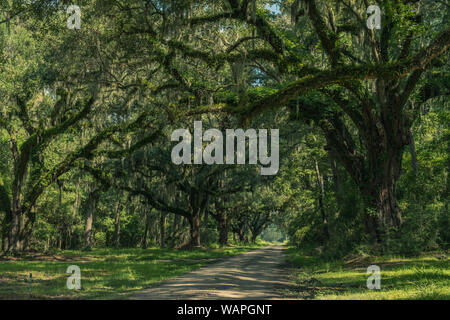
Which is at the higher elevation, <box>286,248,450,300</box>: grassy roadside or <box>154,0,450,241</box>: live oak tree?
<box>154,0,450,241</box>: live oak tree

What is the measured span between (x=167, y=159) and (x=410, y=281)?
21.5m

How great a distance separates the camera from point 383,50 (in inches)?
567

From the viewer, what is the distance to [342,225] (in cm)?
1930

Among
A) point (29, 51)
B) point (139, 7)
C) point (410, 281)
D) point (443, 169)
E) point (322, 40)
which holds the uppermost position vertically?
point (29, 51)

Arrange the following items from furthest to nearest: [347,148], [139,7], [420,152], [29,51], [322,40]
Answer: [420,152] → [29,51] → [347,148] → [139,7] → [322,40]

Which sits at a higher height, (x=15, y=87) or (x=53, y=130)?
(x=15, y=87)

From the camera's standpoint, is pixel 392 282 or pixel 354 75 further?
pixel 354 75

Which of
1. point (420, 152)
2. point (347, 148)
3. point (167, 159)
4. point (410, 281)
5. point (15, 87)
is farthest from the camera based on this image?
point (167, 159)

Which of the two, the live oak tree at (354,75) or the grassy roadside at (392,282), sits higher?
the live oak tree at (354,75)

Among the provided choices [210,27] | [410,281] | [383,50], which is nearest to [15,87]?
[210,27]

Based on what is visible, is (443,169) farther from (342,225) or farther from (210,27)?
(210,27)

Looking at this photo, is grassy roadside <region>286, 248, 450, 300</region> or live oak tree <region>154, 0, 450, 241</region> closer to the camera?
grassy roadside <region>286, 248, 450, 300</region>

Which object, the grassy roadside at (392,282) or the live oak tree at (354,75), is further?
the live oak tree at (354,75)

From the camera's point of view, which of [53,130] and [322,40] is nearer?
[322,40]
